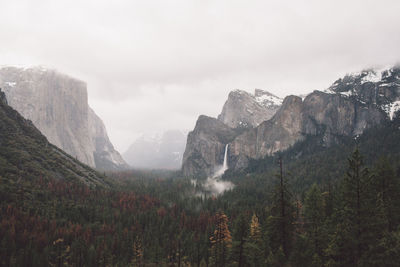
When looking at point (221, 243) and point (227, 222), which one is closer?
point (221, 243)

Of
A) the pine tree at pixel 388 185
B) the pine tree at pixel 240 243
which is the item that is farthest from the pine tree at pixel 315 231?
the pine tree at pixel 388 185

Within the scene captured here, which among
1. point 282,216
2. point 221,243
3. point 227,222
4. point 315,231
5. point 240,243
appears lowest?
point 227,222

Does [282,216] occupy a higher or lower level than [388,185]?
lower

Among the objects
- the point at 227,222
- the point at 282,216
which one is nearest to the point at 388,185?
the point at 282,216

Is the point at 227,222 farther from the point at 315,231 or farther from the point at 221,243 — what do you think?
the point at 315,231

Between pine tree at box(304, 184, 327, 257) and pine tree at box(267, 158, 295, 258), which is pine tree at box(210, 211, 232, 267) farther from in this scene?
pine tree at box(304, 184, 327, 257)

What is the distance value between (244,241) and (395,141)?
16349 centimetres

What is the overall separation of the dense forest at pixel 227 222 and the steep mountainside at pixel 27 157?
6.96m

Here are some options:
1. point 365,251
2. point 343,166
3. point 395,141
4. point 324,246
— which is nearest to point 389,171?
point 324,246

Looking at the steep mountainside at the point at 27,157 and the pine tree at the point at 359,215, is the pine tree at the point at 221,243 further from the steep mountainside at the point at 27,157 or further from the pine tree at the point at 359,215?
the steep mountainside at the point at 27,157

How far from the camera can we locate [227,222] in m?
92.7

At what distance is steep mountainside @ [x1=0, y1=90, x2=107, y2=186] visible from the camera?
140125 mm

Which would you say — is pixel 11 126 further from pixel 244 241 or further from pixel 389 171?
pixel 389 171

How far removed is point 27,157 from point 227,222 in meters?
126
